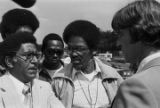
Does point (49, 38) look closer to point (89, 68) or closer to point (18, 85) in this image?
point (89, 68)

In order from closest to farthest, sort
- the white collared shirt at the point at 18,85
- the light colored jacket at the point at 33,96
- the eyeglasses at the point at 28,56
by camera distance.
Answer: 1. the light colored jacket at the point at 33,96
2. the white collared shirt at the point at 18,85
3. the eyeglasses at the point at 28,56

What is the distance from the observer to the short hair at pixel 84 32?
15.3 ft

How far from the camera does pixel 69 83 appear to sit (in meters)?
4.33

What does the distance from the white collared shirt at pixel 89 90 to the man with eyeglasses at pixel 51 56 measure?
2.01 ft

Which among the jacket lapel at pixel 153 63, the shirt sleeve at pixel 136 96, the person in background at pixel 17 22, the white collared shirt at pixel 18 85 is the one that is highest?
the jacket lapel at pixel 153 63

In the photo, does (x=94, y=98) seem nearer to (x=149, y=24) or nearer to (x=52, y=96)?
(x=52, y=96)

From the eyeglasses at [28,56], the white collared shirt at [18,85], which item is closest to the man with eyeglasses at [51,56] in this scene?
the eyeglasses at [28,56]

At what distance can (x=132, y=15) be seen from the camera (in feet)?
6.94

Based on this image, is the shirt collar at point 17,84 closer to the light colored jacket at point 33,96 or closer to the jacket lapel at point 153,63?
the light colored jacket at point 33,96

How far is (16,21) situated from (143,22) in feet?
8.26

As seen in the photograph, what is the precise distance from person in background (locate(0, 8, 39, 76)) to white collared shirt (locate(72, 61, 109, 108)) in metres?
0.74

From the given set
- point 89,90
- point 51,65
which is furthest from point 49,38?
point 89,90

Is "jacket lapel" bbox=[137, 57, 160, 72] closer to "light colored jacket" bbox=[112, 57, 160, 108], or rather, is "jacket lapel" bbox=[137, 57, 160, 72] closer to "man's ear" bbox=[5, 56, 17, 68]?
"light colored jacket" bbox=[112, 57, 160, 108]

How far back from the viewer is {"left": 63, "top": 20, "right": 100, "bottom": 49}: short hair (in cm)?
466
